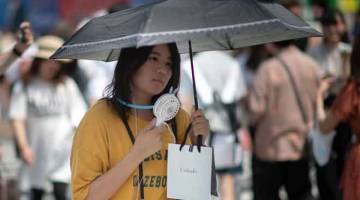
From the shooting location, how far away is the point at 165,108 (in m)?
3.97

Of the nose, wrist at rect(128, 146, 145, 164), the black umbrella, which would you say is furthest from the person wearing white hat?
wrist at rect(128, 146, 145, 164)

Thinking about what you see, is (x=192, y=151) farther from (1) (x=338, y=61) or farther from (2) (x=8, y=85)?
(2) (x=8, y=85)

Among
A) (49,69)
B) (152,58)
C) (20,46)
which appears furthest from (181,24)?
(49,69)

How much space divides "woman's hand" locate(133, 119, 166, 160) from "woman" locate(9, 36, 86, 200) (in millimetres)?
3806

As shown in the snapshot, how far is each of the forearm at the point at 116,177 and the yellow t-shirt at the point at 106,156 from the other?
0.04m

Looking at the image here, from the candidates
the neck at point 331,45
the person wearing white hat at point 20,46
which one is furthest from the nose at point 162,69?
the neck at point 331,45

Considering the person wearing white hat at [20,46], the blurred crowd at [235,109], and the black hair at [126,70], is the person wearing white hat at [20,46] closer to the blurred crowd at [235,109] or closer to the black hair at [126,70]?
the black hair at [126,70]

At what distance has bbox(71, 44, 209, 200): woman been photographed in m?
3.86

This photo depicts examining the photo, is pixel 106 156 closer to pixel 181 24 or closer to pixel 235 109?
pixel 181 24

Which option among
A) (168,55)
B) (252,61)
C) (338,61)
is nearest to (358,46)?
(168,55)

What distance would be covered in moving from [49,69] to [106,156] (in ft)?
12.7

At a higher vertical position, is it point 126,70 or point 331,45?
point 126,70

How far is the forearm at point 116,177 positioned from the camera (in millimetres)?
3830

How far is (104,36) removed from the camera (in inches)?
151
